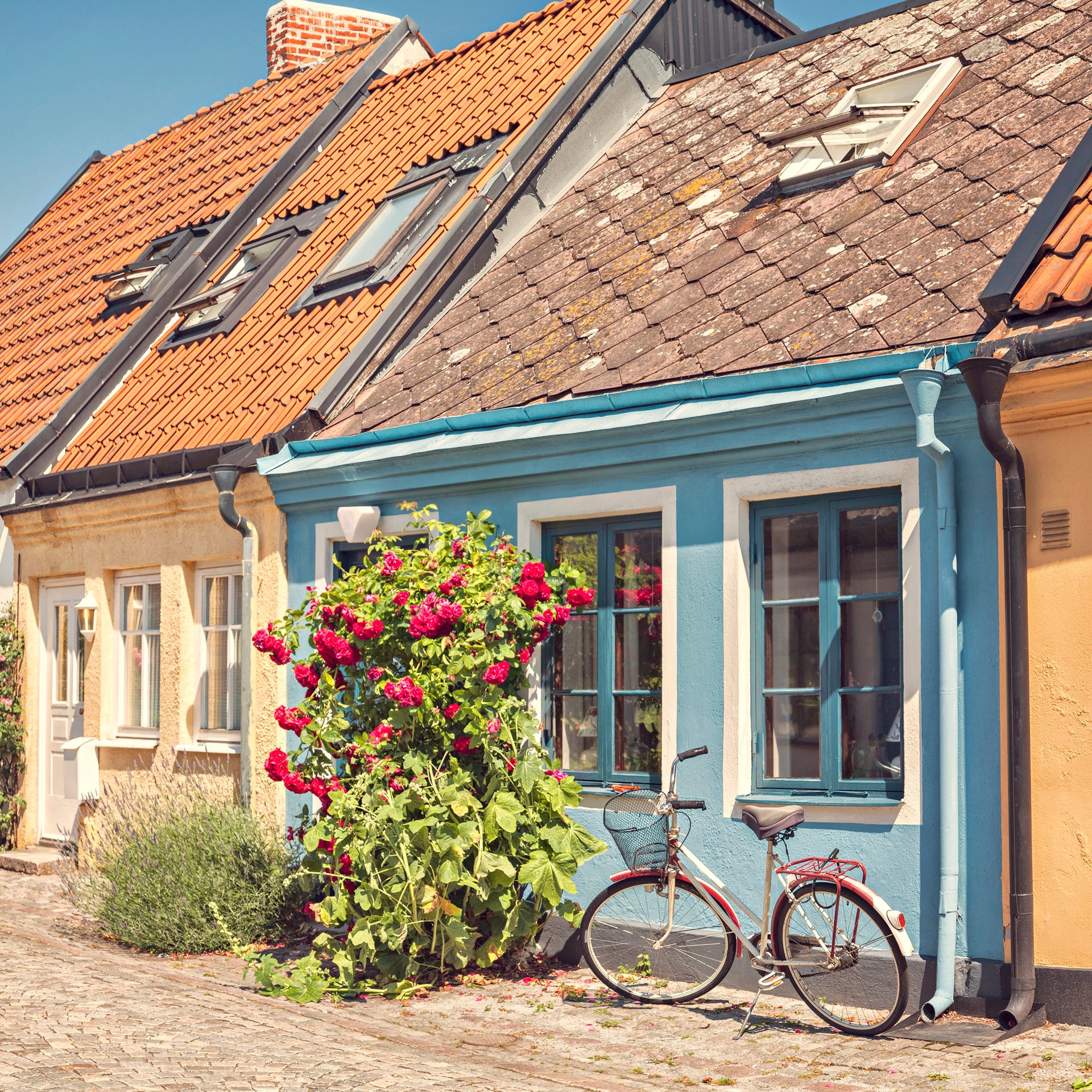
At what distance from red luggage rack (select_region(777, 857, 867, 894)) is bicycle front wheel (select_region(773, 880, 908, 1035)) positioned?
0.03 meters

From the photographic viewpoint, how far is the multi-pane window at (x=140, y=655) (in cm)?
1152

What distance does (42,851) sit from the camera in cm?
1197

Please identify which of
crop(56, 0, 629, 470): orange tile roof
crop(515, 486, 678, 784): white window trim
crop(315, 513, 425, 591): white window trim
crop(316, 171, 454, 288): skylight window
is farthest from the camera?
crop(316, 171, 454, 288): skylight window

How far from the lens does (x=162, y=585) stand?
36.3 ft

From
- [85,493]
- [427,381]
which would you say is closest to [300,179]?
[85,493]

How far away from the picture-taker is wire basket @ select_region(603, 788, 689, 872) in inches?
274

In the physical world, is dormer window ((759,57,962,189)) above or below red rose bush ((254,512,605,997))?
above

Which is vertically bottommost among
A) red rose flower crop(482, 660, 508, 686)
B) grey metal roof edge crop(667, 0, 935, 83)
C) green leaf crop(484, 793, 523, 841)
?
green leaf crop(484, 793, 523, 841)

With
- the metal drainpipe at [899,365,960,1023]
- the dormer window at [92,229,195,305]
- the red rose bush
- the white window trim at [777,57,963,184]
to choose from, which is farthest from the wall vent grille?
the dormer window at [92,229,195,305]

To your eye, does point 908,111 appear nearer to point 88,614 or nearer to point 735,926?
point 735,926

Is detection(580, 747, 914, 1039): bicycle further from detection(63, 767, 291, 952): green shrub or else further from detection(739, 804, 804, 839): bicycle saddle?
detection(63, 767, 291, 952): green shrub

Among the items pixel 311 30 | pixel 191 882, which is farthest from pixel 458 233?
→ pixel 311 30

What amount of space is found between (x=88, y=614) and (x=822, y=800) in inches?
270

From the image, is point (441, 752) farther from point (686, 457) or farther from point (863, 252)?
point (863, 252)
